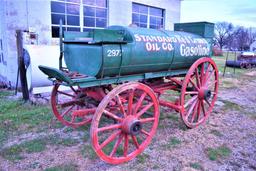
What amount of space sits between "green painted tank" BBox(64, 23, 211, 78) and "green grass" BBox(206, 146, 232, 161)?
1.38 metres

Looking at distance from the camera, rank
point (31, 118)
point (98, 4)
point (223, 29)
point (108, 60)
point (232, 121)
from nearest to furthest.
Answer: point (108, 60), point (31, 118), point (232, 121), point (98, 4), point (223, 29)

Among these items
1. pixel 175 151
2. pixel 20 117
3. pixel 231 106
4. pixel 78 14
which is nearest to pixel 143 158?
pixel 175 151

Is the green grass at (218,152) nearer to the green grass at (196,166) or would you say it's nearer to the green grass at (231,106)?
the green grass at (196,166)

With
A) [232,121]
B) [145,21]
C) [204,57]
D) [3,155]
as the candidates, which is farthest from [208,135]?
[145,21]

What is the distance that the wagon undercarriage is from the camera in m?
2.63

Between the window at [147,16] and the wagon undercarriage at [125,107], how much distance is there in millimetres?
5669

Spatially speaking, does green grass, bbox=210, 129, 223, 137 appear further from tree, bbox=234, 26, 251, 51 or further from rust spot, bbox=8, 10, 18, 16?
tree, bbox=234, 26, 251, 51

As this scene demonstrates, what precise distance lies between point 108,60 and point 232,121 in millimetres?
3112

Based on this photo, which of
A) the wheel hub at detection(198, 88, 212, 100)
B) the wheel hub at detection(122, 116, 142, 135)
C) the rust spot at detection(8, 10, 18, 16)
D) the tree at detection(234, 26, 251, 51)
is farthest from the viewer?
the tree at detection(234, 26, 251, 51)

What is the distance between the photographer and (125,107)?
3221mm

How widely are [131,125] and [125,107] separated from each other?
0.53 metres

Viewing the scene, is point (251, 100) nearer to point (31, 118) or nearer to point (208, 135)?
point (208, 135)

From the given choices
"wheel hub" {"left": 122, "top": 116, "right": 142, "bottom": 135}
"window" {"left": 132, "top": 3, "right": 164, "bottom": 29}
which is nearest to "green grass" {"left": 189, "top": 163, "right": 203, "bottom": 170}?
"wheel hub" {"left": 122, "top": 116, "right": 142, "bottom": 135}

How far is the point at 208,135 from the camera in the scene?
12.3 feet
